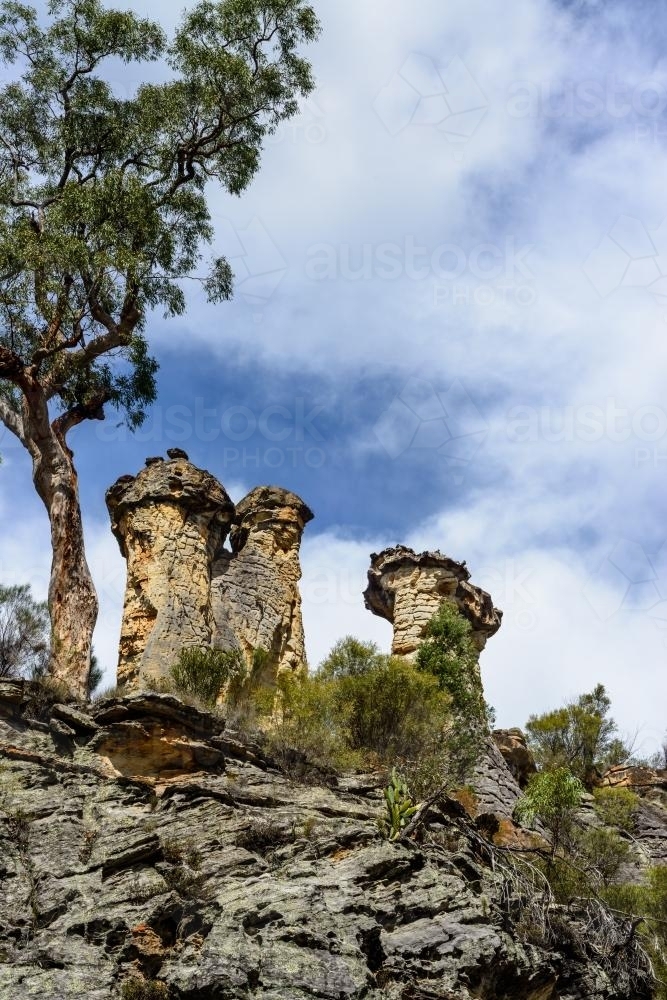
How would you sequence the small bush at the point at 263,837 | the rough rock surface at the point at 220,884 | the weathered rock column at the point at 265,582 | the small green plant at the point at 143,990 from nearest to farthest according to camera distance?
1. the small green plant at the point at 143,990
2. the rough rock surface at the point at 220,884
3. the small bush at the point at 263,837
4. the weathered rock column at the point at 265,582

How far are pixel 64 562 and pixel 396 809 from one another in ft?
27.4

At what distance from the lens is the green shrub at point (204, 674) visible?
736 inches

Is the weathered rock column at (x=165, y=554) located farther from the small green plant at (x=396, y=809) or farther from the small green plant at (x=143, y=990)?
the small green plant at (x=143, y=990)

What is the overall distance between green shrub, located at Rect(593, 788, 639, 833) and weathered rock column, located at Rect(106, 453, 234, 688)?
33.8 feet

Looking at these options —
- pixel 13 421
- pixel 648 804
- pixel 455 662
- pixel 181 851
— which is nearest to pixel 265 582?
pixel 455 662

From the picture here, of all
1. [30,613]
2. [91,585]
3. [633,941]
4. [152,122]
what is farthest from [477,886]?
[152,122]

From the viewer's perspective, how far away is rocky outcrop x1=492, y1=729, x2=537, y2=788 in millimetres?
26578

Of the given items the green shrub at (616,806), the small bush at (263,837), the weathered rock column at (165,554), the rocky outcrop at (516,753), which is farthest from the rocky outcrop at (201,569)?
the green shrub at (616,806)

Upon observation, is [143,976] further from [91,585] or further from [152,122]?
[152,122]

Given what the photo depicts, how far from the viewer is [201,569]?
23.0 metres

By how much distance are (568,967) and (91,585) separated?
10.5m

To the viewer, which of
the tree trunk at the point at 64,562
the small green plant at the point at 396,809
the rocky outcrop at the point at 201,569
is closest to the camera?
the small green plant at the point at 396,809

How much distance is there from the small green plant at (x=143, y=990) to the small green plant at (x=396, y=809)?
399 cm

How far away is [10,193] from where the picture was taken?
2344cm
